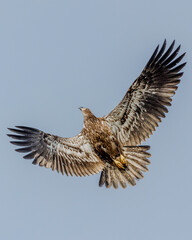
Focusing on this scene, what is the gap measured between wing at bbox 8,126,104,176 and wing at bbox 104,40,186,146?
96 centimetres

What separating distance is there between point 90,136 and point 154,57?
251cm

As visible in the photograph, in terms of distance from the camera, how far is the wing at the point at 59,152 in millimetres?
15898

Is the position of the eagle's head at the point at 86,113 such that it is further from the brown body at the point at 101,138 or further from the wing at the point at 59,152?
the wing at the point at 59,152

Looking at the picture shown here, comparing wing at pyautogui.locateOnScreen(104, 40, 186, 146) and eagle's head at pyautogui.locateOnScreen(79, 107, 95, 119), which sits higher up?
eagle's head at pyautogui.locateOnScreen(79, 107, 95, 119)

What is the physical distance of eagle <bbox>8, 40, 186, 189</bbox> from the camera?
15.1 m

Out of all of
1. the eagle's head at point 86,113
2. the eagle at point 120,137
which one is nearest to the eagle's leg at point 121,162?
the eagle at point 120,137

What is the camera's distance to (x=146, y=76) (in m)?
15.2

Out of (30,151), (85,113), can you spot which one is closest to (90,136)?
(85,113)

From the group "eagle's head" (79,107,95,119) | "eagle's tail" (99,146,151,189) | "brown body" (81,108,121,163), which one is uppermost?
"eagle's head" (79,107,95,119)

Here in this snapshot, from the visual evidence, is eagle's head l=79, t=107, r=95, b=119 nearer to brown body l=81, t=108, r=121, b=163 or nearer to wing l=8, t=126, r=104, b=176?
brown body l=81, t=108, r=121, b=163

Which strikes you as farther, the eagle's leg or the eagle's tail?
the eagle's leg

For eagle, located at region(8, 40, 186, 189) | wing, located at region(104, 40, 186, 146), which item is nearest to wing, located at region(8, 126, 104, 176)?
eagle, located at region(8, 40, 186, 189)

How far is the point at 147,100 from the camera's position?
1534cm

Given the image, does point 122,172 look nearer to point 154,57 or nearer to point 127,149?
point 127,149
